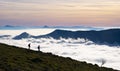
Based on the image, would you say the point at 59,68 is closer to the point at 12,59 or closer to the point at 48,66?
the point at 48,66

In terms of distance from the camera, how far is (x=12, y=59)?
50.8 m

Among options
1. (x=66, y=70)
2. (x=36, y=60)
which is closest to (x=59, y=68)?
(x=66, y=70)

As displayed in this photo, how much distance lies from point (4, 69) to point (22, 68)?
307 cm

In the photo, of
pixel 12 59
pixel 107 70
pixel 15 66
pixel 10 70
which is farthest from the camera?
pixel 107 70

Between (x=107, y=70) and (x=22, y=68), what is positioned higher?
(x=22, y=68)

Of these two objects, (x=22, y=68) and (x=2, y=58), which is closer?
(x=22, y=68)

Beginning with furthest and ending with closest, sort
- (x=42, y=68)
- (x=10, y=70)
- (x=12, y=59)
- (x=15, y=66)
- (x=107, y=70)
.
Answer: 1. (x=107, y=70)
2. (x=12, y=59)
3. (x=42, y=68)
4. (x=15, y=66)
5. (x=10, y=70)

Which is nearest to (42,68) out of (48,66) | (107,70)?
(48,66)

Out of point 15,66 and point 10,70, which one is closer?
point 10,70

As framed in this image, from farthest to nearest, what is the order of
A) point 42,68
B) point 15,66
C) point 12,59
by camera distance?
point 12,59
point 42,68
point 15,66

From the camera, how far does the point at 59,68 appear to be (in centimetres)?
4959

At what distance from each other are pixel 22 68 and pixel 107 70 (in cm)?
2417

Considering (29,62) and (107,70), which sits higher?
(29,62)

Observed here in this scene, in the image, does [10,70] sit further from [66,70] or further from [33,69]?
[66,70]
